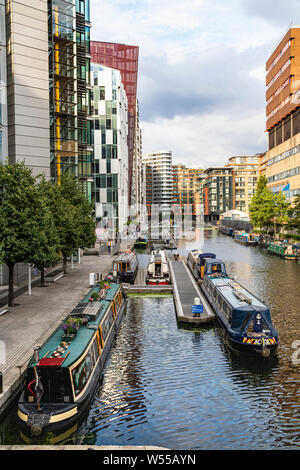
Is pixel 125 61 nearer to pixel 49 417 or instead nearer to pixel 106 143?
pixel 106 143

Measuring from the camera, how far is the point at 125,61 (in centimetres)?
12219

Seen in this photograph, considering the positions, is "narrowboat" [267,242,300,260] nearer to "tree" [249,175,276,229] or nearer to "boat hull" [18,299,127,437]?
"tree" [249,175,276,229]

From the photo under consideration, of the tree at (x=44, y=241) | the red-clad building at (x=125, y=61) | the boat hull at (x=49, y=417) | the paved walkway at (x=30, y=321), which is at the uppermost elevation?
the red-clad building at (x=125, y=61)

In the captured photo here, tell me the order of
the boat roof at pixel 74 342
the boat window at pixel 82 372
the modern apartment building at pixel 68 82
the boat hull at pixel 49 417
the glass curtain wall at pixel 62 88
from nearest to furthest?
the boat hull at pixel 49 417 < the boat window at pixel 82 372 < the boat roof at pixel 74 342 < the glass curtain wall at pixel 62 88 < the modern apartment building at pixel 68 82

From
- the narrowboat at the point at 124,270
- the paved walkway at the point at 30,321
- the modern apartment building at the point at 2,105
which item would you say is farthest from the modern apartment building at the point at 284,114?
the modern apartment building at the point at 2,105

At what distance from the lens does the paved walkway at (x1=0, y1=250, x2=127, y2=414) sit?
54.5 feet

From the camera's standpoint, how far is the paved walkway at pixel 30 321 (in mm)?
16609

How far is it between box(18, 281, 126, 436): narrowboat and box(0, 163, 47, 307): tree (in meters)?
9.65

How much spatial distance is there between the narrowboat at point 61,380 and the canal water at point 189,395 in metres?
0.58

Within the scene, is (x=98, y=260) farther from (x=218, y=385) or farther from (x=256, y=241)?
(x=256, y=241)

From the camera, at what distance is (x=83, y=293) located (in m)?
32.2

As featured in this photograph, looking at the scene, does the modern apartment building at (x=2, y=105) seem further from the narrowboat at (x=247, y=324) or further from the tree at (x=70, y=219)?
the narrowboat at (x=247, y=324)

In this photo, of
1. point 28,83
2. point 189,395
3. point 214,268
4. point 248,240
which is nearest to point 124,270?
point 214,268

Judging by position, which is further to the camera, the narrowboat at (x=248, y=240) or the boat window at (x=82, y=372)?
the narrowboat at (x=248, y=240)
